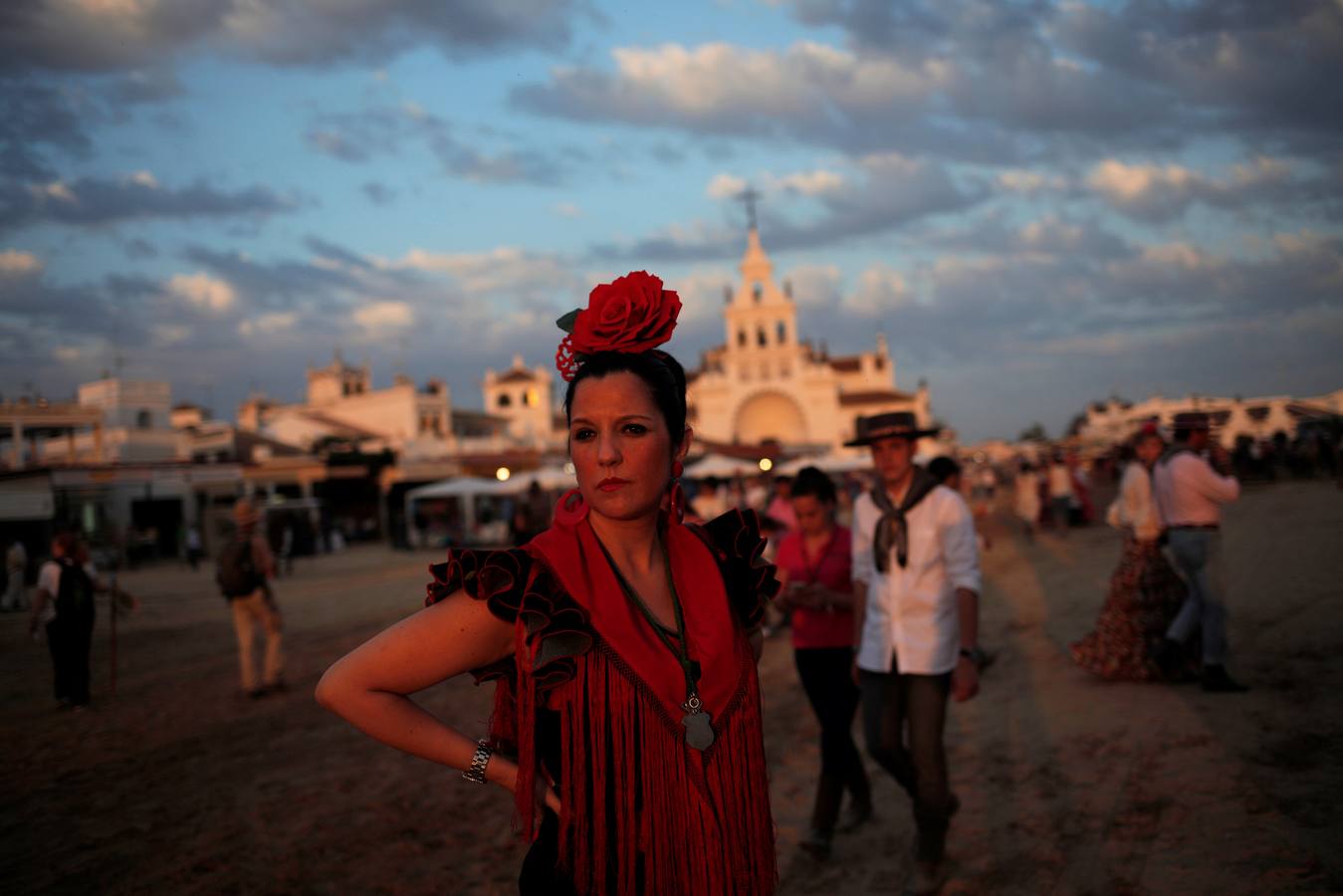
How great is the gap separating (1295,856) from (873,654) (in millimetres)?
1830

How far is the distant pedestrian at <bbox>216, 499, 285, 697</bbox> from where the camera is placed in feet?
28.3

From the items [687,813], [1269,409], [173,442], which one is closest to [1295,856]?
[687,813]

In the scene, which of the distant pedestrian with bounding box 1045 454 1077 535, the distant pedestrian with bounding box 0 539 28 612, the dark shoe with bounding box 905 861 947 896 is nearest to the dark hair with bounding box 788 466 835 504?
the dark shoe with bounding box 905 861 947 896

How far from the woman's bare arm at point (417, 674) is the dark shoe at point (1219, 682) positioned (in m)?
5.94

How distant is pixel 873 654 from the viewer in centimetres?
425

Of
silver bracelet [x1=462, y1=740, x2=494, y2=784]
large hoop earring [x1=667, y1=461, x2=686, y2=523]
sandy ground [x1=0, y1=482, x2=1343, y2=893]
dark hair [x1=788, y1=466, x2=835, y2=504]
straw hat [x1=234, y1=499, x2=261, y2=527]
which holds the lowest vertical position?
sandy ground [x1=0, y1=482, x2=1343, y2=893]

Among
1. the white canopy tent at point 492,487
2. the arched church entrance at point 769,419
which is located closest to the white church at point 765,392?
the arched church entrance at point 769,419

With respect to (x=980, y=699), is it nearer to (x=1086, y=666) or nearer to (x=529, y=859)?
(x=1086, y=666)

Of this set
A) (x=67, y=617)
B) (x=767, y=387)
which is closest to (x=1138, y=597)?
(x=67, y=617)

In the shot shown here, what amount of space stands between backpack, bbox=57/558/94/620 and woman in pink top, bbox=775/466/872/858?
7245 mm

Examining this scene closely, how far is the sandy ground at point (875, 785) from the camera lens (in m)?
4.20

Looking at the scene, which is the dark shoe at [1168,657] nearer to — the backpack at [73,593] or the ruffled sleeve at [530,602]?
the ruffled sleeve at [530,602]

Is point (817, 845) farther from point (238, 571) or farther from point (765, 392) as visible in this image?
point (765, 392)

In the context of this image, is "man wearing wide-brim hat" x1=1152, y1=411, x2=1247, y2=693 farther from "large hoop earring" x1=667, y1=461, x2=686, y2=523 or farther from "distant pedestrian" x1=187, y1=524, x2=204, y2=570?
"distant pedestrian" x1=187, y1=524, x2=204, y2=570
